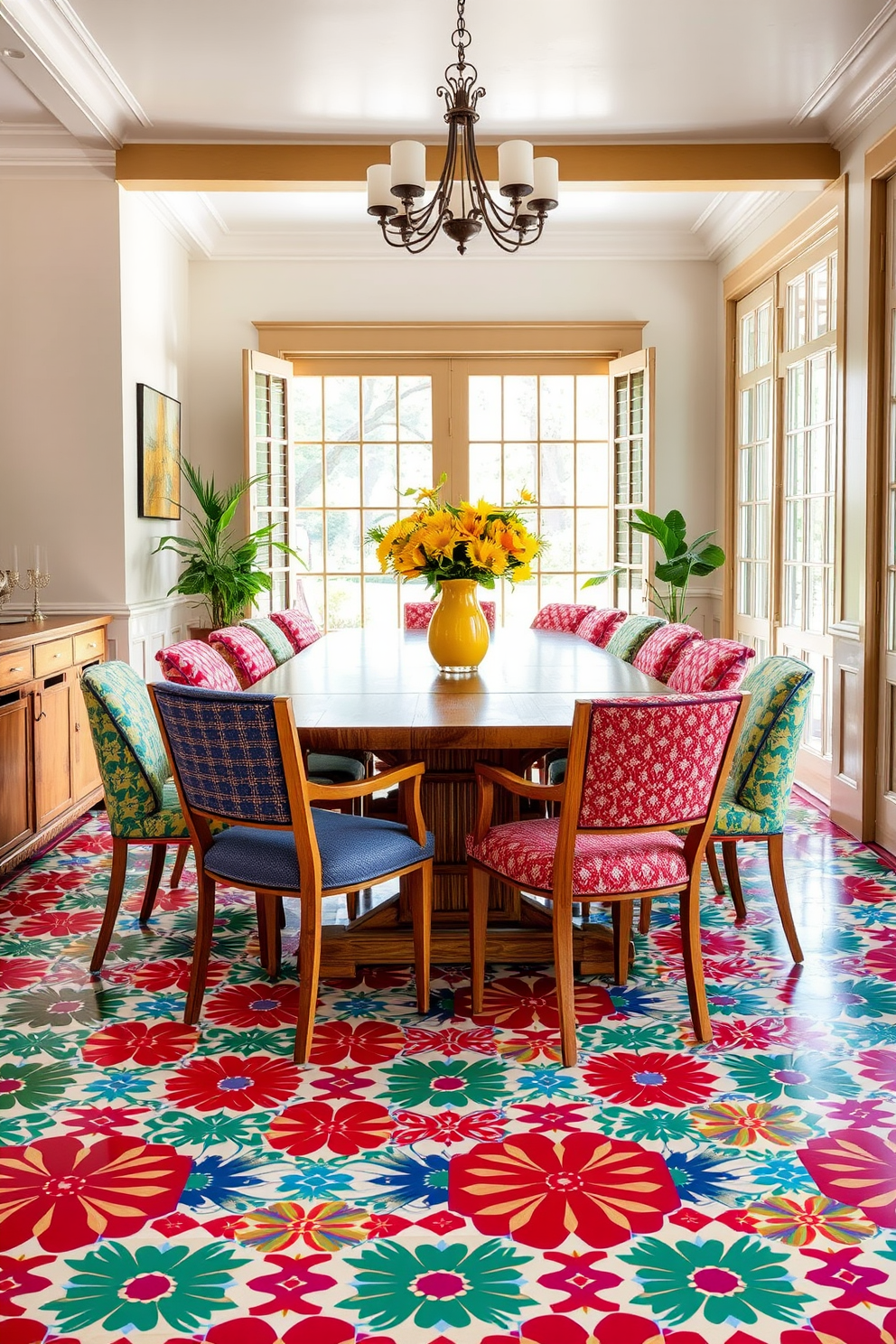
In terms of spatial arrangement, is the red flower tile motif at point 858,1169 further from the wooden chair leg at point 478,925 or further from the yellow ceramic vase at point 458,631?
the yellow ceramic vase at point 458,631

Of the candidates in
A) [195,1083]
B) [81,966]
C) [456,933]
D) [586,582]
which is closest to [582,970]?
[456,933]

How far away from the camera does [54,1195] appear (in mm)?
2172

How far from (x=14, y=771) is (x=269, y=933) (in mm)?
1585

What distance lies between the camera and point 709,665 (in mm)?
3418

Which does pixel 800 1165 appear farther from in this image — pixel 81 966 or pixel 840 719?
pixel 840 719

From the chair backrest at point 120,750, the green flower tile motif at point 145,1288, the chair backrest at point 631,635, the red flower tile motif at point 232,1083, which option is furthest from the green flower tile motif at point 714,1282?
the chair backrest at point 631,635

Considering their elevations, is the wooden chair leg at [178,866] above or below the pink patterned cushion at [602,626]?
below

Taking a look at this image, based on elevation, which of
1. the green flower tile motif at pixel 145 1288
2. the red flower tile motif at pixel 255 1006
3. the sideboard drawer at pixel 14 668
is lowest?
the green flower tile motif at pixel 145 1288

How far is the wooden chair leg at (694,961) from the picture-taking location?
9.30 feet

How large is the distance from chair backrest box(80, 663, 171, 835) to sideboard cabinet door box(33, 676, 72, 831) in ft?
4.20

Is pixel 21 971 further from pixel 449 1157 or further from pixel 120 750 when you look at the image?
pixel 449 1157

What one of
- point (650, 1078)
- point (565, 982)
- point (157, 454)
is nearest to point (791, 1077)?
point (650, 1078)

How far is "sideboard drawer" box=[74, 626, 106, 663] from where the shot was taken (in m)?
5.04

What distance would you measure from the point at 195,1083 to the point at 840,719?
3515 mm
